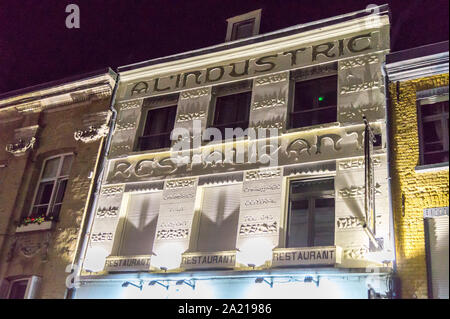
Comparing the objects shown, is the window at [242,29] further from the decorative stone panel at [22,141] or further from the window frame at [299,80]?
the decorative stone panel at [22,141]

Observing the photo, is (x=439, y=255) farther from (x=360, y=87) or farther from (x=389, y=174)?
(x=360, y=87)

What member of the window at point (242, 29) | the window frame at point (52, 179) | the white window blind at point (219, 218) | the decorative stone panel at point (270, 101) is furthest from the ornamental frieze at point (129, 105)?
the white window blind at point (219, 218)

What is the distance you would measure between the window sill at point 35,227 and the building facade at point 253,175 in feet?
4.71

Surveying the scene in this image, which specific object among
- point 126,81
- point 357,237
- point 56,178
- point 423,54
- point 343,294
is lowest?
point 343,294

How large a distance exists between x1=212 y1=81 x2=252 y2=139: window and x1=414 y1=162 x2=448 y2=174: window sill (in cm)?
509

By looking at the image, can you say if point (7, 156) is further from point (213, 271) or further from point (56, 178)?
point (213, 271)

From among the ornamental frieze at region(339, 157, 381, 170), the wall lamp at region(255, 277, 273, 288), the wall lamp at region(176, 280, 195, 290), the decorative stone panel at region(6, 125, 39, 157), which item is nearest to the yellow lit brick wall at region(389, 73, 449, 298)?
the ornamental frieze at region(339, 157, 381, 170)

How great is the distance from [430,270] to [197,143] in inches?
283

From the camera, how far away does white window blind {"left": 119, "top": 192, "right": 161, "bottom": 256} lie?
1427 centimetres

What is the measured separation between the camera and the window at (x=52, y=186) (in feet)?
53.0

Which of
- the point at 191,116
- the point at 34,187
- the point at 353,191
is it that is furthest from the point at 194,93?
the point at 34,187

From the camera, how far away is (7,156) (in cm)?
1797

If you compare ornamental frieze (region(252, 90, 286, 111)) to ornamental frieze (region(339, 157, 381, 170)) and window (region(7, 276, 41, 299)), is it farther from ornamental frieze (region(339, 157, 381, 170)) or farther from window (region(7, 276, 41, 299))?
window (region(7, 276, 41, 299))

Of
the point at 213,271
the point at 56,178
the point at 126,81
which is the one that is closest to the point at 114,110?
the point at 126,81
